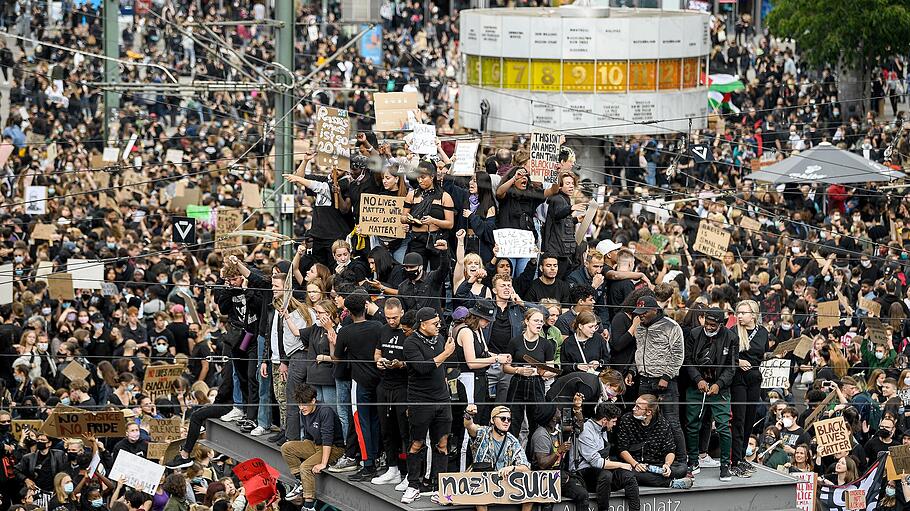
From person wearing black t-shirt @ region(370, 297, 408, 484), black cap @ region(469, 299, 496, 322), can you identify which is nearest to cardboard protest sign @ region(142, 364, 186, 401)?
person wearing black t-shirt @ region(370, 297, 408, 484)

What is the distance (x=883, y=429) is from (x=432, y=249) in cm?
553

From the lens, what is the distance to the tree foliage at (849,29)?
42.4m

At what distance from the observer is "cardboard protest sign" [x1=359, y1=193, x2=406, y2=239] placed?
2016cm

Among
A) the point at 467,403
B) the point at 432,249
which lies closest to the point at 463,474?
the point at 467,403

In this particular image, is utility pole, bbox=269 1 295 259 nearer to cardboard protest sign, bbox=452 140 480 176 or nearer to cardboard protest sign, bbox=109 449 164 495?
cardboard protest sign, bbox=452 140 480 176

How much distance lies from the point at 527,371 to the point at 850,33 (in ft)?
88.4

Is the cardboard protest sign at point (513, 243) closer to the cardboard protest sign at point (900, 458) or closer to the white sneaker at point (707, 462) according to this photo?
the white sneaker at point (707, 462)

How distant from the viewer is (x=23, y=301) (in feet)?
88.0

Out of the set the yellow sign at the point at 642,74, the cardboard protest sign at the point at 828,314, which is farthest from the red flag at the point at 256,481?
the yellow sign at the point at 642,74

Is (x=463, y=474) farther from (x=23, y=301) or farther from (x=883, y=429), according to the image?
(x=23, y=301)

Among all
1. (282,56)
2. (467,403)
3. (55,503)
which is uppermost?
(282,56)

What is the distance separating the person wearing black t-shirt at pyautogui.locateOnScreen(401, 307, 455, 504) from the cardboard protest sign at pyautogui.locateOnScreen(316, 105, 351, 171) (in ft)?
13.6

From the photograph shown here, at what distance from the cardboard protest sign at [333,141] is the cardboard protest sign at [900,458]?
6.59 m

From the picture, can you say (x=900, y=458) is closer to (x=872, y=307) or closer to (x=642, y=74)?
(x=872, y=307)
